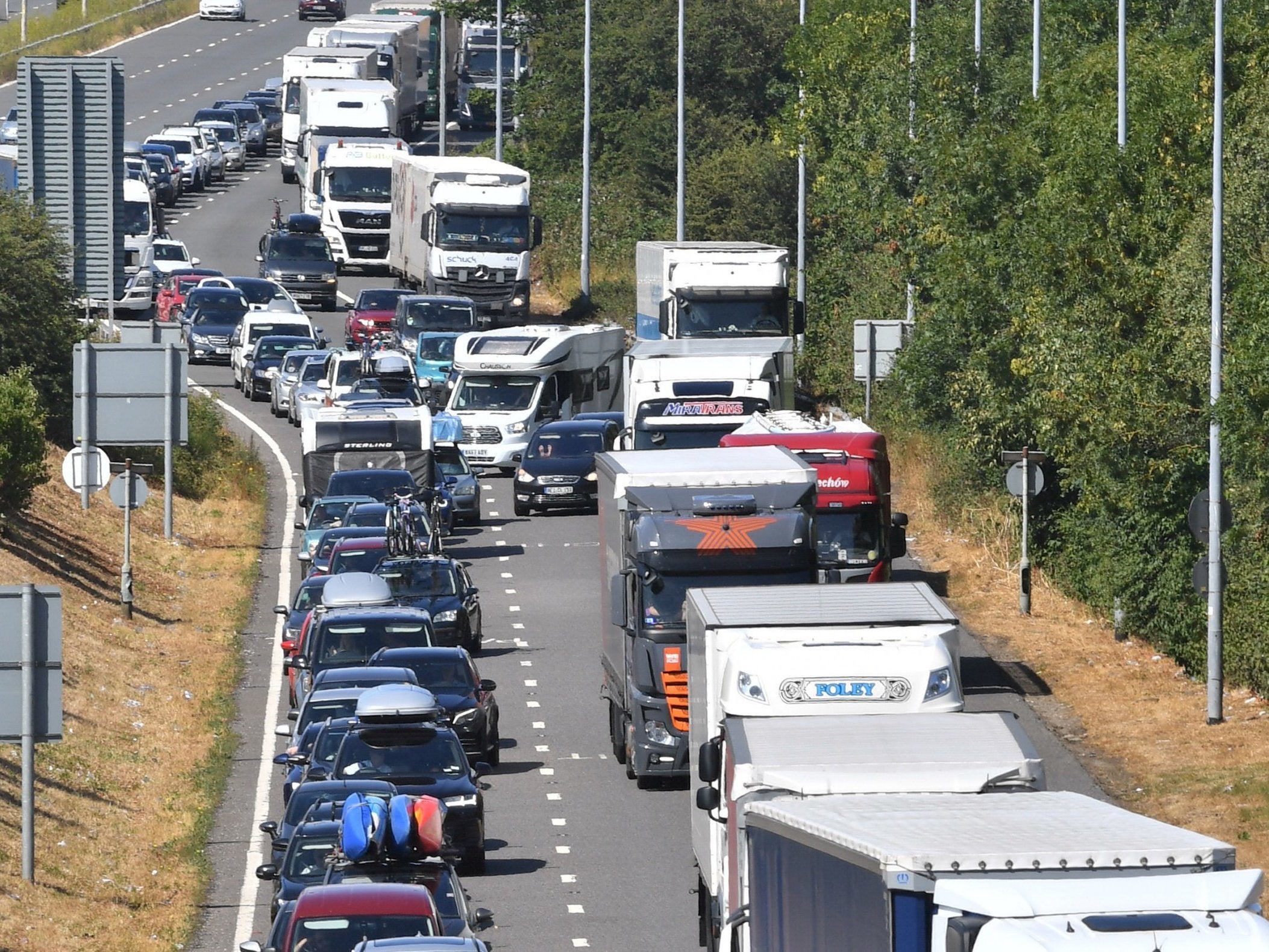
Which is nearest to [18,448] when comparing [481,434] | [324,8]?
[481,434]

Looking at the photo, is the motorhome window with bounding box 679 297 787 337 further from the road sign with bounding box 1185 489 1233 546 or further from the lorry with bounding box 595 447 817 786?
the lorry with bounding box 595 447 817 786

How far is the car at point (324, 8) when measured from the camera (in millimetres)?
125500

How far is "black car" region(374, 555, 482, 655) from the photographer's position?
104 feet

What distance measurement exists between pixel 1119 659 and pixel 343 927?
1998 centimetres

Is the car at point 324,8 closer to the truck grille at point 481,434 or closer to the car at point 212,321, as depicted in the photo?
the car at point 212,321

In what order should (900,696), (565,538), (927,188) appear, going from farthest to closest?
1. (927,188)
2. (565,538)
3. (900,696)

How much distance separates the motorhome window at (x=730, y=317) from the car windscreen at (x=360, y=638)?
20186 millimetres

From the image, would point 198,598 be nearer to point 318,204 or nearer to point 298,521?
point 298,521

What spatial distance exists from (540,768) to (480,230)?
34.7 metres

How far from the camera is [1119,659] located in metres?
34.5

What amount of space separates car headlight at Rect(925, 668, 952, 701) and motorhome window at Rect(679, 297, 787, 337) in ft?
94.8

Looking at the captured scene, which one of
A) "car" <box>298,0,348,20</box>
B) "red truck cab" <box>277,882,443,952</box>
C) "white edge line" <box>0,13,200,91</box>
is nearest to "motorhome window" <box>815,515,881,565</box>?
"red truck cab" <box>277,882,443,952</box>

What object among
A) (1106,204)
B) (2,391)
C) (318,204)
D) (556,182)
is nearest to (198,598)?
(2,391)

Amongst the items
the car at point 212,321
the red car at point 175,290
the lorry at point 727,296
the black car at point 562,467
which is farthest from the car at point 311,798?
the red car at point 175,290
